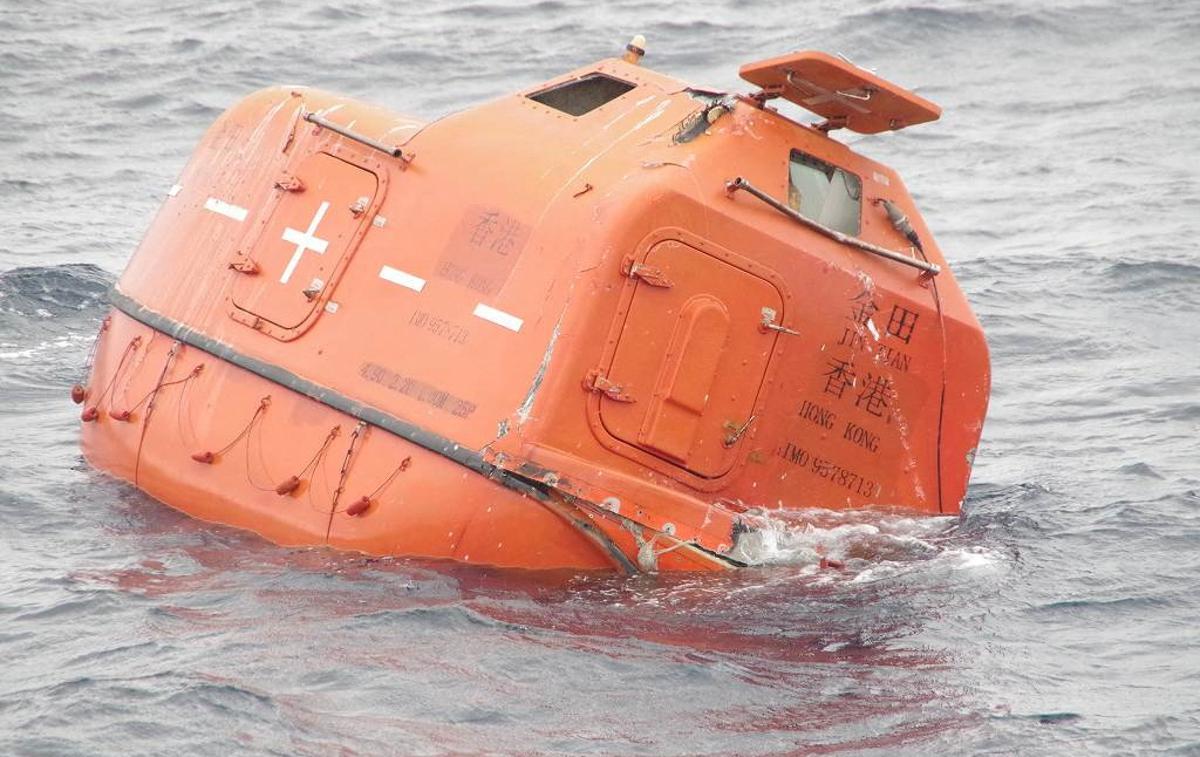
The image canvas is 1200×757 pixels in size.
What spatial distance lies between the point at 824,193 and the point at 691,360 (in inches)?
50.8

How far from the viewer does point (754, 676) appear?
7281 mm

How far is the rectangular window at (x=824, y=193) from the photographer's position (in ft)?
29.1

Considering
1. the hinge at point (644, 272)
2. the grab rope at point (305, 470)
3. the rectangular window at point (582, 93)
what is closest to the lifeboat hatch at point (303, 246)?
the grab rope at point (305, 470)

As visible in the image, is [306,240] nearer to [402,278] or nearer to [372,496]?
[402,278]

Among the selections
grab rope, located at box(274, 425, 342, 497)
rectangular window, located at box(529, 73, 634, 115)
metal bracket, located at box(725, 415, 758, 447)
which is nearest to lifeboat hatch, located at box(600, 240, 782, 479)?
metal bracket, located at box(725, 415, 758, 447)

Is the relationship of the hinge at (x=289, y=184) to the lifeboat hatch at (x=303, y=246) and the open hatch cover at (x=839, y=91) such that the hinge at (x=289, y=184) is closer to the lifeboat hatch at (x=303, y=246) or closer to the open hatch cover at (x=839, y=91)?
the lifeboat hatch at (x=303, y=246)

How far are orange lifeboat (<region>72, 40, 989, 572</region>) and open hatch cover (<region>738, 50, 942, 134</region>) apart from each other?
0.02m

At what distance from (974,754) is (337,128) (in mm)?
4577

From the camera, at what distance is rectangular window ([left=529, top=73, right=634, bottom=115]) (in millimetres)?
9383

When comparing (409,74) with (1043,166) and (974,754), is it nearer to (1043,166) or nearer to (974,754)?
(1043,166)

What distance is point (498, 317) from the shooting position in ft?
27.1

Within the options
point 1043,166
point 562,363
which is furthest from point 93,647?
point 1043,166

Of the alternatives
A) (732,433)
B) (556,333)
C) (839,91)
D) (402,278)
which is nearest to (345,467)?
(402,278)

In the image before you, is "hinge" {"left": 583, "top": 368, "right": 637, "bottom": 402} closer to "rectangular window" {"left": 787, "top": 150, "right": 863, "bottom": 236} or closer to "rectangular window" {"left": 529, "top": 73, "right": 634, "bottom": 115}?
"rectangular window" {"left": 787, "top": 150, "right": 863, "bottom": 236}
